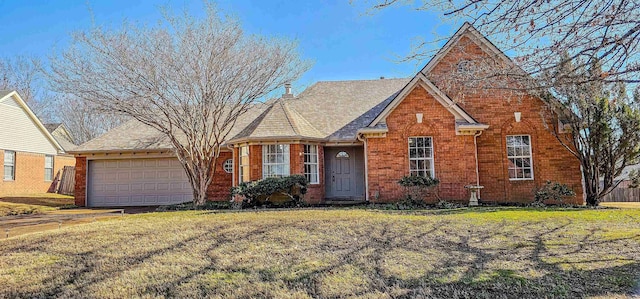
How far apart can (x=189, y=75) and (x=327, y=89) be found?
7.96m

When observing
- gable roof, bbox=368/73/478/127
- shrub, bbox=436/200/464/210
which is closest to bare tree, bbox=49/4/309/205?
gable roof, bbox=368/73/478/127

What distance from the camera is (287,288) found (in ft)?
15.5

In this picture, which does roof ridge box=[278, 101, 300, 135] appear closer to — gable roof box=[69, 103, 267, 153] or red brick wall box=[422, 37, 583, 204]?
gable roof box=[69, 103, 267, 153]

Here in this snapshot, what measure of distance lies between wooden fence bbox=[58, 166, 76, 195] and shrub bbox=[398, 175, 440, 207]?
21327mm

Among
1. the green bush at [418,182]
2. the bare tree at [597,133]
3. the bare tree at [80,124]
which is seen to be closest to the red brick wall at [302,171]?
the green bush at [418,182]

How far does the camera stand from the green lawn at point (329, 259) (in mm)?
4719

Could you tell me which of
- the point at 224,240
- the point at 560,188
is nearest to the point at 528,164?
the point at 560,188

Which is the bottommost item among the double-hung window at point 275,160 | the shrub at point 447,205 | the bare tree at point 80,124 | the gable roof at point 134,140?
the shrub at point 447,205

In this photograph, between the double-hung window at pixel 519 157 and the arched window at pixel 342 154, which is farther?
the arched window at pixel 342 154

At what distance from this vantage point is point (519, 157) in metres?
15.0

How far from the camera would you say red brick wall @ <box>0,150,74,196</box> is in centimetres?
2123

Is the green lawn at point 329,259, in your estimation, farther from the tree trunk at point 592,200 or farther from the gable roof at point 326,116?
the gable roof at point 326,116

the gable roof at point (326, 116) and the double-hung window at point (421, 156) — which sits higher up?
the gable roof at point (326, 116)

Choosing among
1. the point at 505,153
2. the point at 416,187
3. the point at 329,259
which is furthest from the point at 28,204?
the point at 505,153
